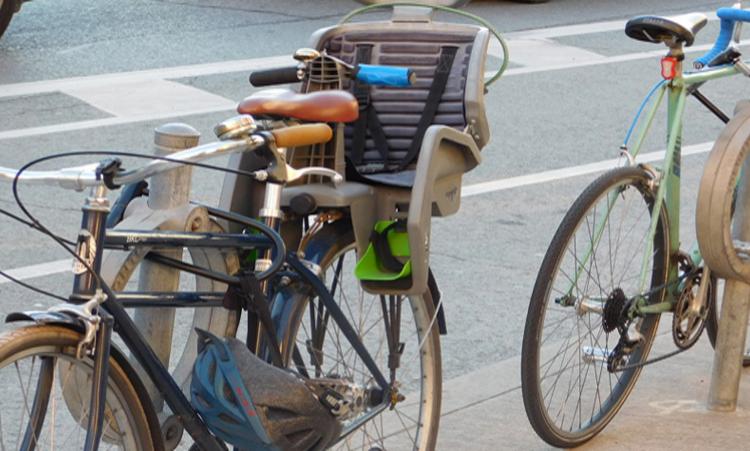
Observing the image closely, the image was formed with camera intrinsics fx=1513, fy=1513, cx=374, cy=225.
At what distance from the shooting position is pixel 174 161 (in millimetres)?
3154

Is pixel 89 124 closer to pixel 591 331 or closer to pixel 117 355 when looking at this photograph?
pixel 591 331

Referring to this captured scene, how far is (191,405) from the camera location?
3.49m

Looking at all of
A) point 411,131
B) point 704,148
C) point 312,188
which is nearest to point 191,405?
point 312,188

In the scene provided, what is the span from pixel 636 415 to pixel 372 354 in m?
1.11

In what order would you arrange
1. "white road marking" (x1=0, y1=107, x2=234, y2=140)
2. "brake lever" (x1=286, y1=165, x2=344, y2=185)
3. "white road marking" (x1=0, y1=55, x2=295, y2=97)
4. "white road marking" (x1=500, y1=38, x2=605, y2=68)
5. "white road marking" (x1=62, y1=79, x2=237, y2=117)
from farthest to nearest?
"white road marking" (x1=500, y1=38, x2=605, y2=68)
"white road marking" (x1=0, y1=55, x2=295, y2=97)
"white road marking" (x1=62, y1=79, x2=237, y2=117)
"white road marking" (x1=0, y1=107, x2=234, y2=140)
"brake lever" (x1=286, y1=165, x2=344, y2=185)

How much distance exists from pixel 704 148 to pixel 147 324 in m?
6.31

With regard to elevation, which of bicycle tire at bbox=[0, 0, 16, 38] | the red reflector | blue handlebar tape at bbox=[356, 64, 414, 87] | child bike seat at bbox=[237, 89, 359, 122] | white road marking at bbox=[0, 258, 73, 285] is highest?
the red reflector

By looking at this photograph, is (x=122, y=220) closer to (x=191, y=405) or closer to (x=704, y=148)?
(x=191, y=405)

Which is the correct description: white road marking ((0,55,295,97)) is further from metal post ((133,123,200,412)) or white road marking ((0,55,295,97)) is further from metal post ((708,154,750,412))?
metal post ((133,123,200,412))

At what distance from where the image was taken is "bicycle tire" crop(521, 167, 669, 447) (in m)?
4.50

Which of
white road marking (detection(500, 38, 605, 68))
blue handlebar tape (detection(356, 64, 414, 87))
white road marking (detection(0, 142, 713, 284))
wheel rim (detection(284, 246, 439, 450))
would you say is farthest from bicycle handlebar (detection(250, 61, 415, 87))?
white road marking (detection(500, 38, 605, 68))

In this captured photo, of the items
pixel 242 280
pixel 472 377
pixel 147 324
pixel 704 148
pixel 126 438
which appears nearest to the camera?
pixel 126 438

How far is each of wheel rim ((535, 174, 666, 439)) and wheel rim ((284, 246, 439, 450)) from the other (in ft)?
1.27

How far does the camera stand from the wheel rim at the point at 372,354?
411 centimetres
